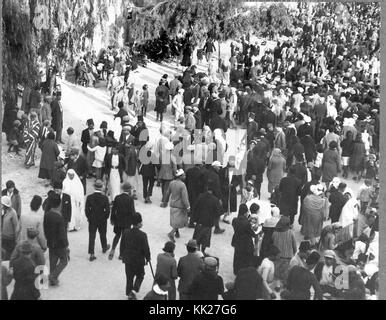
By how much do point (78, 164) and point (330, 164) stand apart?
4555 mm

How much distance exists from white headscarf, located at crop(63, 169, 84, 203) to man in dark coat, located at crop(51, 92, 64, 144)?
60.1 inches

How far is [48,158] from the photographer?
14.2m

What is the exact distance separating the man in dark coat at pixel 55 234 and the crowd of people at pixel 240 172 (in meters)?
0.02

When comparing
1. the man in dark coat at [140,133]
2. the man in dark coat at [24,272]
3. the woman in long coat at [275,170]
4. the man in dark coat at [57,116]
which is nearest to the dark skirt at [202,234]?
the woman in long coat at [275,170]

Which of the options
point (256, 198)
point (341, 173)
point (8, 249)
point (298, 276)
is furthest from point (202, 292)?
point (341, 173)

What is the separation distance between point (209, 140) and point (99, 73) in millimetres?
3109

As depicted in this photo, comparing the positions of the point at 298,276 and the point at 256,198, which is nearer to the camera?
the point at 298,276

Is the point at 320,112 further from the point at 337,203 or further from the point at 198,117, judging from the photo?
the point at 337,203

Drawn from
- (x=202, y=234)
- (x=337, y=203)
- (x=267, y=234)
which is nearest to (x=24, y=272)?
(x=202, y=234)

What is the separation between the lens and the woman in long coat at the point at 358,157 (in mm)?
14969

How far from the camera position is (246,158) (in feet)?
47.3

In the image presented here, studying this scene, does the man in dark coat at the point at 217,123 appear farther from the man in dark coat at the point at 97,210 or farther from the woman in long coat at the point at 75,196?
the man in dark coat at the point at 97,210

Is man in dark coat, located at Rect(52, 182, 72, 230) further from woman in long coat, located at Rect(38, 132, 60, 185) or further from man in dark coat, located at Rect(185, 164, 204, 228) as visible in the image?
man in dark coat, located at Rect(185, 164, 204, 228)
